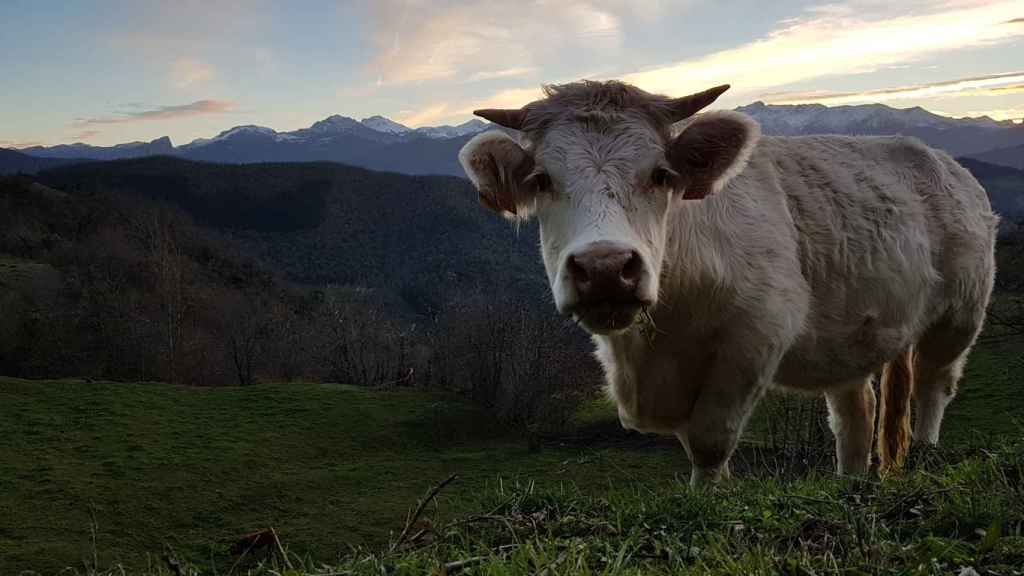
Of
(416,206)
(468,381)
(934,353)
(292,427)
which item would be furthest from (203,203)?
(934,353)

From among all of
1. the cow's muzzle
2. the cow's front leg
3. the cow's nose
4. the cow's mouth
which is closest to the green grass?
the cow's front leg

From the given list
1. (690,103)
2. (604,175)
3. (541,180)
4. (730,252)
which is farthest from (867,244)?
(541,180)

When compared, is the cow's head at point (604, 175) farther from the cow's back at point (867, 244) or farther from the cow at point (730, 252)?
the cow's back at point (867, 244)

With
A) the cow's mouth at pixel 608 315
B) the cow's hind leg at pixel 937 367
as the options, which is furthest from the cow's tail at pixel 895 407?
the cow's mouth at pixel 608 315

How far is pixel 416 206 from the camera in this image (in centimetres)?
12281

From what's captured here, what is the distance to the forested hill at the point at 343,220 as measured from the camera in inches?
4043

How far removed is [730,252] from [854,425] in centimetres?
318

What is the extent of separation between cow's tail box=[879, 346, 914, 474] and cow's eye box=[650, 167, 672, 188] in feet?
12.3

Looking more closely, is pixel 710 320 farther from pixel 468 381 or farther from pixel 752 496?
pixel 468 381

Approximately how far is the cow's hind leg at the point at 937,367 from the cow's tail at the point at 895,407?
0.35m

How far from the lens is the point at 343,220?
121 meters

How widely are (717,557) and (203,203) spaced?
130 m

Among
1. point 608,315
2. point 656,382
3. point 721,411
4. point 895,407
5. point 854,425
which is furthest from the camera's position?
point 854,425

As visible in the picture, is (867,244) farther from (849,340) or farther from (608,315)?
(608,315)
